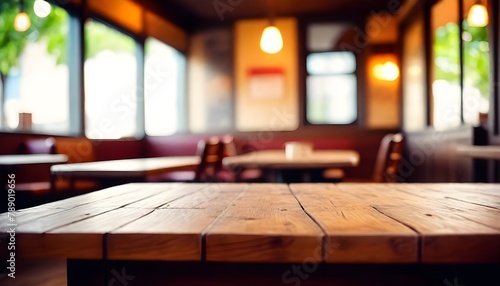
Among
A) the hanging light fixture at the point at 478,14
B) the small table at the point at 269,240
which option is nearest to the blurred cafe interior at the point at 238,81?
the hanging light fixture at the point at 478,14

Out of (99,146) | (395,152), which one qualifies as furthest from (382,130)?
(99,146)

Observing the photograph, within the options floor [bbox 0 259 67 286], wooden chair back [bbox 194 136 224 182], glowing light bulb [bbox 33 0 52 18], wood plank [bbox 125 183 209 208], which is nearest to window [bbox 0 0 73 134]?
glowing light bulb [bbox 33 0 52 18]

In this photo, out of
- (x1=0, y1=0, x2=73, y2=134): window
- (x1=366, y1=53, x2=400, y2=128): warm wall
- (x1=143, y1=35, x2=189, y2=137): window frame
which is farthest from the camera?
(x1=143, y1=35, x2=189, y2=137): window frame

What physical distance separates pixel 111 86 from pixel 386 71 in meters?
4.10

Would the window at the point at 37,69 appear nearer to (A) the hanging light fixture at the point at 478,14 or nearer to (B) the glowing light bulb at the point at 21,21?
(B) the glowing light bulb at the point at 21,21

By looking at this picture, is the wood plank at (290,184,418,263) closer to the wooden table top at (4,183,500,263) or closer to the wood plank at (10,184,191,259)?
the wooden table top at (4,183,500,263)

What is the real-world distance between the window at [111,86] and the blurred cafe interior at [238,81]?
0.07 feet

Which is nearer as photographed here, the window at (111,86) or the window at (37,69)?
the window at (37,69)

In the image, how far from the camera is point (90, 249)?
0.72 metres

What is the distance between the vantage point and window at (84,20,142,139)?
213 inches

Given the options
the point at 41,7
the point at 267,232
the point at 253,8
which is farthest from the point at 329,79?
the point at 267,232

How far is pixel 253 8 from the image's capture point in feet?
21.9

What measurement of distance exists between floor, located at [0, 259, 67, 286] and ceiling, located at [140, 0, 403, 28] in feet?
14.1

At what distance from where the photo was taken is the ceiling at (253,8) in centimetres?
639
